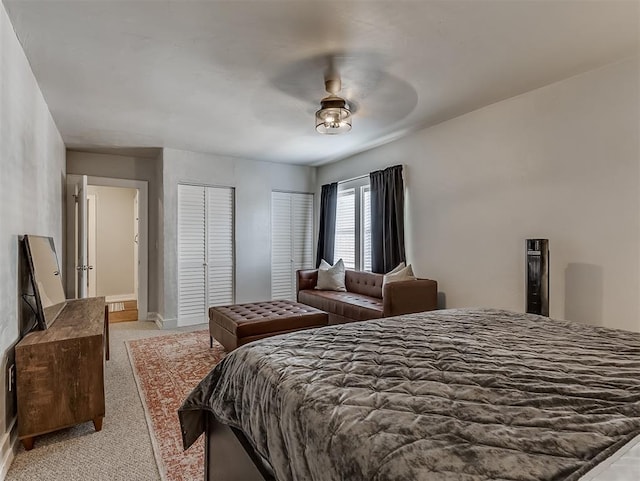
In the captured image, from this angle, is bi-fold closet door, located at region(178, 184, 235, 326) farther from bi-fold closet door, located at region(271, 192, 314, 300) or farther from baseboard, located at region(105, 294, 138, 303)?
baseboard, located at region(105, 294, 138, 303)

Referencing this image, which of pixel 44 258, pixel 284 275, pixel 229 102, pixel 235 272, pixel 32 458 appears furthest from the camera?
pixel 284 275

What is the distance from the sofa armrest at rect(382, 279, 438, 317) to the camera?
3.51m

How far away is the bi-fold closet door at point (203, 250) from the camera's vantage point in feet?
16.7

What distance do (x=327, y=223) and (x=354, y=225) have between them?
57 centimetres

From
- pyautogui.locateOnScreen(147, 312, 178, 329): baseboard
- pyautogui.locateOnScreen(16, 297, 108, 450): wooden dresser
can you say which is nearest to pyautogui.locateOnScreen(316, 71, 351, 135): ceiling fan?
pyautogui.locateOnScreen(16, 297, 108, 450): wooden dresser

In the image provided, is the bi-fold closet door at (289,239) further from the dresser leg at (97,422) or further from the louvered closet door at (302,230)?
the dresser leg at (97,422)

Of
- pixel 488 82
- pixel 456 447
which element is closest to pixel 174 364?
pixel 456 447

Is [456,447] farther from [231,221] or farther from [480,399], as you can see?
[231,221]

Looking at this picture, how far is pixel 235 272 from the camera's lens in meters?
5.48

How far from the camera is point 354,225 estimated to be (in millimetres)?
5340

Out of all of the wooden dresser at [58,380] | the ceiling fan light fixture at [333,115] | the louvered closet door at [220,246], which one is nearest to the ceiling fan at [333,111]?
the ceiling fan light fixture at [333,115]

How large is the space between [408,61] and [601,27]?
115cm

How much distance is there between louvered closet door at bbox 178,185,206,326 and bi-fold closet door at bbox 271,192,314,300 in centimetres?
116

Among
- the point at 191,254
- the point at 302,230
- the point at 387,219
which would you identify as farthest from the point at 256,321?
the point at 302,230
